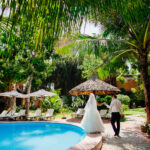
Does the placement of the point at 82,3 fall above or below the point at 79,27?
above

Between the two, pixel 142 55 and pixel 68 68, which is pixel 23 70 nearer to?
pixel 142 55

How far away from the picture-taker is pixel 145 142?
618cm

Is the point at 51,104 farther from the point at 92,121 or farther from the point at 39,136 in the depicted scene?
the point at 92,121

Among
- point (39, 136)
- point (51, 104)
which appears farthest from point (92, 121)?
point (51, 104)

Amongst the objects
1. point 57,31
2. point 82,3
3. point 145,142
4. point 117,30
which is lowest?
point 145,142

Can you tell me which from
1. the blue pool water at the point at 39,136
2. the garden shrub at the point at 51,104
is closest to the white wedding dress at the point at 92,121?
the blue pool water at the point at 39,136

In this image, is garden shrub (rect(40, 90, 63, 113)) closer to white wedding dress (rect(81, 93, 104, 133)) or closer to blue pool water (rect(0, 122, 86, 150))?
blue pool water (rect(0, 122, 86, 150))

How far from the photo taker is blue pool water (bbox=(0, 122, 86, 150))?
28.0 ft

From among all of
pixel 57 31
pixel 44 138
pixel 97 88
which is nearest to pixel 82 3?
pixel 57 31

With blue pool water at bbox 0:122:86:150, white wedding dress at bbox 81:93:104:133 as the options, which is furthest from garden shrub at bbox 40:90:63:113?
white wedding dress at bbox 81:93:104:133

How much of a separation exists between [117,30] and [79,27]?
25.4 ft

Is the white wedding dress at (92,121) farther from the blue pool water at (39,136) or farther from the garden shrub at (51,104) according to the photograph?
the garden shrub at (51,104)

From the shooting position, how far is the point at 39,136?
10.3 m

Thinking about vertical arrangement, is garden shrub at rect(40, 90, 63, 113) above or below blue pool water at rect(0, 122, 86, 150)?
above
